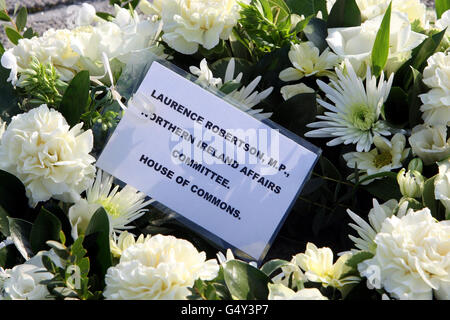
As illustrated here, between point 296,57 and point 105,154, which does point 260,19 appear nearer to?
point 296,57

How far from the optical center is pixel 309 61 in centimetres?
113

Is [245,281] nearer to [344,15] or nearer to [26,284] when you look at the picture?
[26,284]

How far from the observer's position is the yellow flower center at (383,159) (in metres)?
1.06

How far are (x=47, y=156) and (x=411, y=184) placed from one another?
605 millimetres

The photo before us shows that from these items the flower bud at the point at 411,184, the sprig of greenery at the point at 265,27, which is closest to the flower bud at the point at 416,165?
the flower bud at the point at 411,184

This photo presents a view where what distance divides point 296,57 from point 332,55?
0.07m

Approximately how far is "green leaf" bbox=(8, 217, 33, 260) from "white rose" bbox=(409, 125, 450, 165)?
684 mm

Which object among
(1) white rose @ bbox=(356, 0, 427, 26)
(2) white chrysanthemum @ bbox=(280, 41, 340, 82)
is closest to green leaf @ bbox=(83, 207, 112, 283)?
(2) white chrysanthemum @ bbox=(280, 41, 340, 82)

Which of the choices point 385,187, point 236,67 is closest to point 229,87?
point 236,67

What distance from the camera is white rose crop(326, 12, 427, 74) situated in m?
1.08

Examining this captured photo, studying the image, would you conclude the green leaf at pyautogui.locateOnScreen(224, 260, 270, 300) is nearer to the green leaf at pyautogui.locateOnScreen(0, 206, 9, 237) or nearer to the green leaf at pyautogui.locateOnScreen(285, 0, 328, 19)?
the green leaf at pyautogui.locateOnScreen(0, 206, 9, 237)

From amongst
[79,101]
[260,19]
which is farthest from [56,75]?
[260,19]

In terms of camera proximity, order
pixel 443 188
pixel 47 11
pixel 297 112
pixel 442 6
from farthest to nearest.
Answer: pixel 47 11 < pixel 442 6 < pixel 297 112 < pixel 443 188

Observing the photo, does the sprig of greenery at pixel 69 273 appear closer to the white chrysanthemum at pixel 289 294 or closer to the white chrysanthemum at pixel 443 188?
the white chrysanthemum at pixel 289 294
